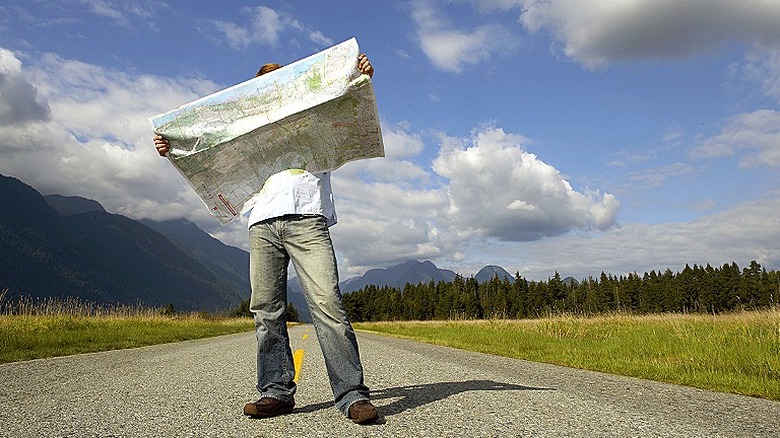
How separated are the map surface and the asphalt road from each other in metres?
1.55

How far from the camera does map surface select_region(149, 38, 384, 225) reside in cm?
339

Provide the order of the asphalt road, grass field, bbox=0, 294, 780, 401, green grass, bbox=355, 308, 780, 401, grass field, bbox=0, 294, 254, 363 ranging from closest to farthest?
the asphalt road → green grass, bbox=355, 308, 780, 401 → grass field, bbox=0, 294, 780, 401 → grass field, bbox=0, 294, 254, 363

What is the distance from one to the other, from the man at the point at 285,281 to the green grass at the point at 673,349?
410 centimetres

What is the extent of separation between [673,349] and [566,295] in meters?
93.9

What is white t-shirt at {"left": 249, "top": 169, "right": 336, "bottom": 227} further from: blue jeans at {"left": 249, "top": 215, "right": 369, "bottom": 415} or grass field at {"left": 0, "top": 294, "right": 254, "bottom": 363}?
grass field at {"left": 0, "top": 294, "right": 254, "bottom": 363}

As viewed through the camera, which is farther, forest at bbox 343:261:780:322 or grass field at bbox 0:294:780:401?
forest at bbox 343:261:780:322

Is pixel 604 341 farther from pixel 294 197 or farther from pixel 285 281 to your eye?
pixel 294 197

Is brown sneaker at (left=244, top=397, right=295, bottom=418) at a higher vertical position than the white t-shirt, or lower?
lower

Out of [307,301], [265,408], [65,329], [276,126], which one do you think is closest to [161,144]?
[276,126]

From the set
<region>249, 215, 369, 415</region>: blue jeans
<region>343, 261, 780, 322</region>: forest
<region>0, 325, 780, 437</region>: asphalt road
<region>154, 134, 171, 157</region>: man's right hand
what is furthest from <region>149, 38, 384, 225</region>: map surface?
<region>343, 261, 780, 322</region>: forest

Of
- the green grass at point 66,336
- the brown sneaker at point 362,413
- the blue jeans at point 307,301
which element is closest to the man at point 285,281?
the blue jeans at point 307,301

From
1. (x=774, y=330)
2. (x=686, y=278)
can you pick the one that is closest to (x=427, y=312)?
(x=686, y=278)

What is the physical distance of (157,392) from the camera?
4.25 meters

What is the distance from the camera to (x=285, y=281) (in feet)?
→ 11.3
